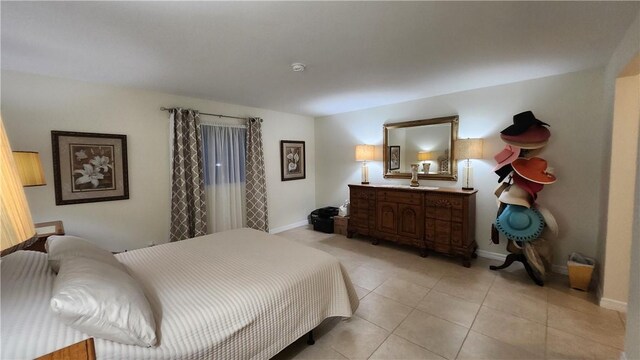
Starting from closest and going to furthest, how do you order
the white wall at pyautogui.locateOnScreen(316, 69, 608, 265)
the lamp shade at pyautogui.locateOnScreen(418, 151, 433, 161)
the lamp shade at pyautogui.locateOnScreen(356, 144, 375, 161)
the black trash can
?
1. the white wall at pyautogui.locateOnScreen(316, 69, 608, 265)
2. the lamp shade at pyautogui.locateOnScreen(418, 151, 433, 161)
3. the lamp shade at pyautogui.locateOnScreen(356, 144, 375, 161)
4. the black trash can

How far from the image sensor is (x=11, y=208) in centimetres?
54

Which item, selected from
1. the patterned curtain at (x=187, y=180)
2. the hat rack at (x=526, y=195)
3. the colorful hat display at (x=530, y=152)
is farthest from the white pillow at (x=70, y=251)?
the colorful hat display at (x=530, y=152)

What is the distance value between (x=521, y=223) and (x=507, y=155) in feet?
2.52

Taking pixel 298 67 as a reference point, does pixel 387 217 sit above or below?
below

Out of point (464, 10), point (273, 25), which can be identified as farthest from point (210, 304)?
point (464, 10)

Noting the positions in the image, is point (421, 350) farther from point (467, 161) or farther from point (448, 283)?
point (467, 161)

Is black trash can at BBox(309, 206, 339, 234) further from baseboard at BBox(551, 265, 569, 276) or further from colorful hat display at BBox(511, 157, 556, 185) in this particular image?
baseboard at BBox(551, 265, 569, 276)

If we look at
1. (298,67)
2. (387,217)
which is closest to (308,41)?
(298,67)

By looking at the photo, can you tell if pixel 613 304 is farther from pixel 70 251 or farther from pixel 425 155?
pixel 70 251

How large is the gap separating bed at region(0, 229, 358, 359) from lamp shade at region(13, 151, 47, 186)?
3.02 ft

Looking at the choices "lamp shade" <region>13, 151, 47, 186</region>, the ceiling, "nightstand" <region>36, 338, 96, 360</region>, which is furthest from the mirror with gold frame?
"lamp shade" <region>13, 151, 47, 186</region>

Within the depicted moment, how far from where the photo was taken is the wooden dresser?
3016 mm

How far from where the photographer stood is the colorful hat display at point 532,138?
2.68 meters

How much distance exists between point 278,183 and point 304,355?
3.22 metres
